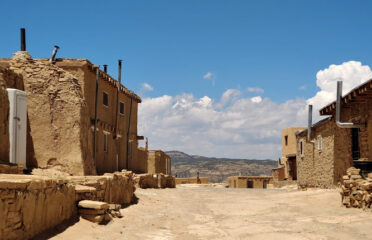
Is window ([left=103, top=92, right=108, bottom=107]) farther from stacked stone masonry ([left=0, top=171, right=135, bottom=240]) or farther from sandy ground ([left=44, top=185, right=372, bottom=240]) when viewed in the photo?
stacked stone masonry ([left=0, top=171, right=135, bottom=240])

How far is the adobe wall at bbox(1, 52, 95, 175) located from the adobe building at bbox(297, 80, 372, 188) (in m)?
9.46

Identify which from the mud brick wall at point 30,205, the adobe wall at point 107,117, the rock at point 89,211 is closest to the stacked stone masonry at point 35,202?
the mud brick wall at point 30,205

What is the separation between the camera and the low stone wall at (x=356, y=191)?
10112mm

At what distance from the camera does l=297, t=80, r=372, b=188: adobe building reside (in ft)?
46.9

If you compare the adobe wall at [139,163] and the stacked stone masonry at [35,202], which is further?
the adobe wall at [139,163]

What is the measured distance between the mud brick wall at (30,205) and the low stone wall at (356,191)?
24.9 ft

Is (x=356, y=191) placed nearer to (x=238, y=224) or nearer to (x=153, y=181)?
(x=238, y=224)

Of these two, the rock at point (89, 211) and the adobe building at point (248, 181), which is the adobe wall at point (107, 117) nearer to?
the rock at point (89, 211)

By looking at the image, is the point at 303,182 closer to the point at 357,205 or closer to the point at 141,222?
the point at 357,205

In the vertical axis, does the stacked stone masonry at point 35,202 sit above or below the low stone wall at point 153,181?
above

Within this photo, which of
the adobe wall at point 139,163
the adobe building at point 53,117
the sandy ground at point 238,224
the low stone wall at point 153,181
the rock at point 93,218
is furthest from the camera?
the adobe wall at point 139,163

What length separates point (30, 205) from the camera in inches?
236

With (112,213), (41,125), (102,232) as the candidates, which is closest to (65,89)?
(41,125)

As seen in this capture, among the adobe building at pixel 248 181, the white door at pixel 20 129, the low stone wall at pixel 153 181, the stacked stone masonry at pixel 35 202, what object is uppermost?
the white door at pixel 20 129
